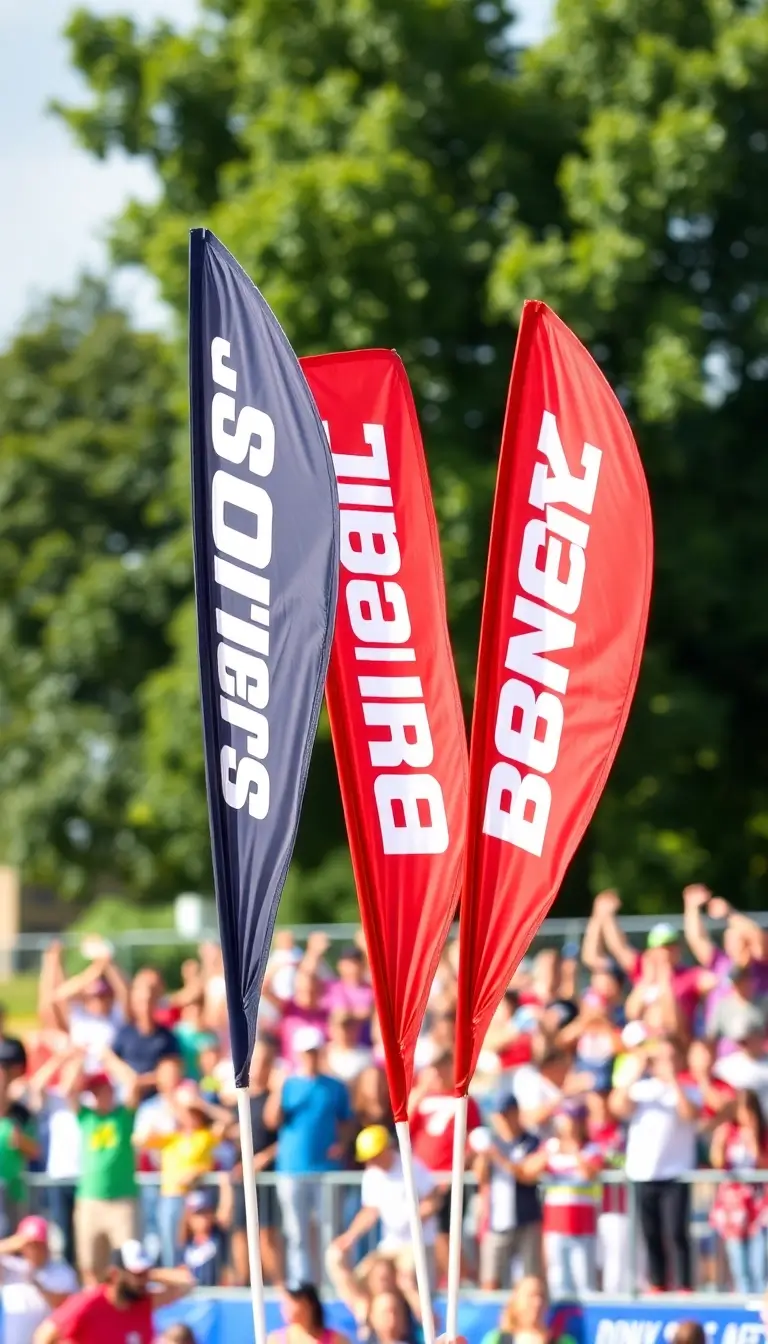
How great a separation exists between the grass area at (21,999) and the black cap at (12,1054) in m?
11.6

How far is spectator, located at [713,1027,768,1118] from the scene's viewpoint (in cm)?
1077

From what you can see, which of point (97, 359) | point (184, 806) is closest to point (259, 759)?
point (184, 806)

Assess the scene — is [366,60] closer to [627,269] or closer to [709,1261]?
[627,269]

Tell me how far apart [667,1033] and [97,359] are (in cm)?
2787

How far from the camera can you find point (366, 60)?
2336cm

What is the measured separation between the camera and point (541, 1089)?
10.8m

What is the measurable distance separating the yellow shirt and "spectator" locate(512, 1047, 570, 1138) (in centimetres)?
177

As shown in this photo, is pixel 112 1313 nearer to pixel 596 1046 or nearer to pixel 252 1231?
pixel 596 1046

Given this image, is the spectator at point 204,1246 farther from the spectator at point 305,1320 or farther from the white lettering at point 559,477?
the white lettering at point 559,477

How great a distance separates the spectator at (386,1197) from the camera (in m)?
10.3

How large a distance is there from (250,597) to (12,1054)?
6182 millimetres

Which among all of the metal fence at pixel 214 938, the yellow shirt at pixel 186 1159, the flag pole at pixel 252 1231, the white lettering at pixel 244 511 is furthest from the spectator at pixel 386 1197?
the metal fence at pixel 214 938

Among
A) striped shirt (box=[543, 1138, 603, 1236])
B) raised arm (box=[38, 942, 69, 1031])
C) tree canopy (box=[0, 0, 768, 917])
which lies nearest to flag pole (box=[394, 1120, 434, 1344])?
striped shirt (box=[543, 1138, 603, 1236])

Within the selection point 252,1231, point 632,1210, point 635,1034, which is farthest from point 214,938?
point 252,1231
